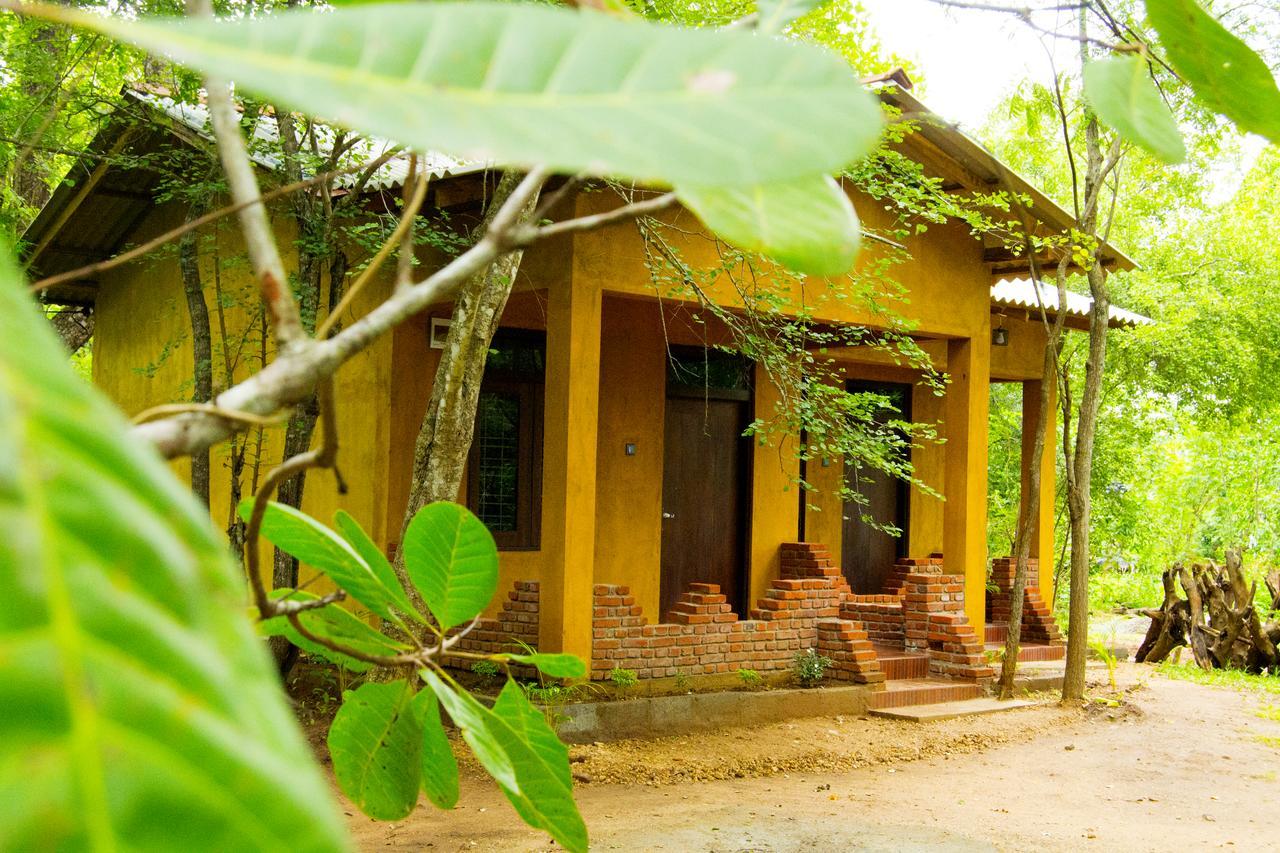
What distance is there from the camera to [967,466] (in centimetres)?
1047

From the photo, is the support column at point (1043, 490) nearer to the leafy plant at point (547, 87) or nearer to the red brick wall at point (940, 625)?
the red brick wall at point (940, 625)

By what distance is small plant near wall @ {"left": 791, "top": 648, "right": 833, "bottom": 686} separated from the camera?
30.9 feet

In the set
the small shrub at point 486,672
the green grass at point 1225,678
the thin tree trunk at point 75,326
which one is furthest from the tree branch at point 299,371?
the thin tree trunk at point 75,326

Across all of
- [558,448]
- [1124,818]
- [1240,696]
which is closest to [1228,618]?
[1240,696]

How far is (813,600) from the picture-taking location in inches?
Answer: 386

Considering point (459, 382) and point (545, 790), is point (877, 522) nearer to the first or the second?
point (459, 382)

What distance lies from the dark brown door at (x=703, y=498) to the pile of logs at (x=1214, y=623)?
6373 mm

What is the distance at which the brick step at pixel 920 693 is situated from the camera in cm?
953

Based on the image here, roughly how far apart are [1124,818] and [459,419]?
4717 millimetres

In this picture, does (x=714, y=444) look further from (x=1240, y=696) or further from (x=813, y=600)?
(x=1240, y=696)

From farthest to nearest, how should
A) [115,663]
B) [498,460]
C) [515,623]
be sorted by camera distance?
[498,460] → [515,623] → [115,663]

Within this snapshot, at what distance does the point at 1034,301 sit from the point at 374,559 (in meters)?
11.8

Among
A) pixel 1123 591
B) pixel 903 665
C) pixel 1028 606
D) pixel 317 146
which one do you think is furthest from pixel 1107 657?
pixel 1123 591

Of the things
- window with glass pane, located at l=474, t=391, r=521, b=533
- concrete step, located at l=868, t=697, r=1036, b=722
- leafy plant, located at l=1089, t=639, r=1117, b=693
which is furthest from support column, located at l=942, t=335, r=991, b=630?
window with glass pane, located at l=474, t=391, r=521, b=533
